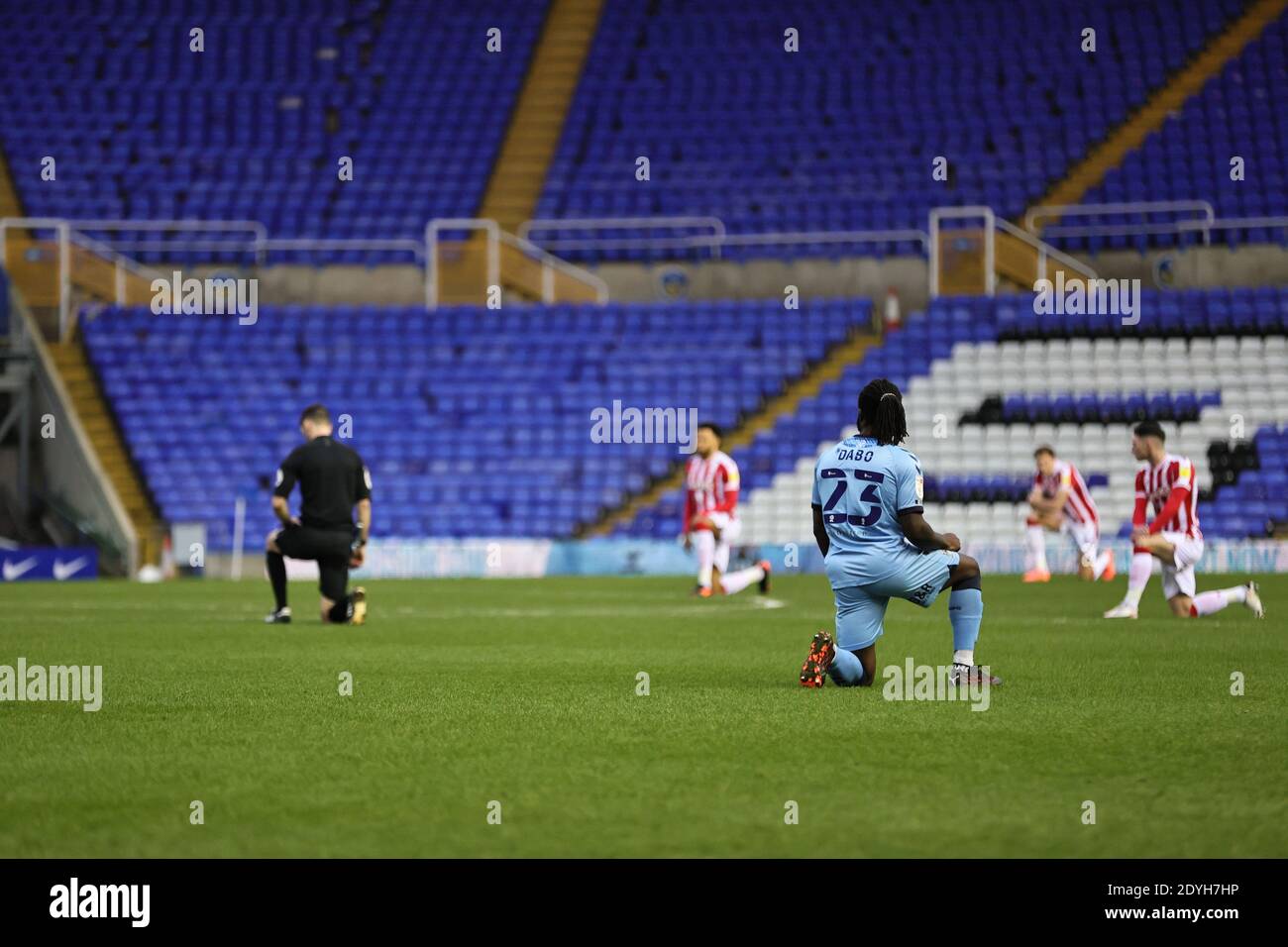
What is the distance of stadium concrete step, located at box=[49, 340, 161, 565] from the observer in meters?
28.7

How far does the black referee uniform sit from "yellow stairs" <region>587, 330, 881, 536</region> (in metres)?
13.5

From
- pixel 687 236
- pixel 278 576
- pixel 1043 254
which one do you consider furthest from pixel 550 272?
pixel 278 576

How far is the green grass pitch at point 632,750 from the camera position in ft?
19.5

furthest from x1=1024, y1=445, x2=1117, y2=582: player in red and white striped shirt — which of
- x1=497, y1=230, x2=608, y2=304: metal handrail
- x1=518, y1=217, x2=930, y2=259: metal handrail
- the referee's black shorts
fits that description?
the referee's black shorts

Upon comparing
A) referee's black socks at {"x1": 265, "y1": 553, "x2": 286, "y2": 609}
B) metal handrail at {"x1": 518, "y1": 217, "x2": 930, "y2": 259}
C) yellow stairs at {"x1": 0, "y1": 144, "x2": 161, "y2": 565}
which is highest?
metal handrail at {"x1": 518, "y1": 217, "x2": 930, "y2": 259}

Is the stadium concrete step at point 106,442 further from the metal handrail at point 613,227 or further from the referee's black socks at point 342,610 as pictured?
the referee's black socks at point 342,610

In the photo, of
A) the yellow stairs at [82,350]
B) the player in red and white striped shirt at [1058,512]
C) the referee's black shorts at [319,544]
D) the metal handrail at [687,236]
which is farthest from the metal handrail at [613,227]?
the referee's black shorts at [319,544]

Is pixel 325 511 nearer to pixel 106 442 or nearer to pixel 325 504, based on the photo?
pixel 325 504

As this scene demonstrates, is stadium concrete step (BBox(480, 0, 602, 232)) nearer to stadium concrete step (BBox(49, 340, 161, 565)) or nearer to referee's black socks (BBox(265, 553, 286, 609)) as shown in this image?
stadium concrete step (BBox(49, 340, 161, 565))

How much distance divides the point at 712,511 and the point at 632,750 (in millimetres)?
13533

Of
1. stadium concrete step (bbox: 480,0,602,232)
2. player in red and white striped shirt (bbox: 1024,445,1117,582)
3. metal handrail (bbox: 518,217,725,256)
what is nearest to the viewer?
player in red and white striped shirt (bbox: 1024,445,1117,582)

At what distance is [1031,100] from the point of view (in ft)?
116

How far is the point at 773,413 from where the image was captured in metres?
31.0
